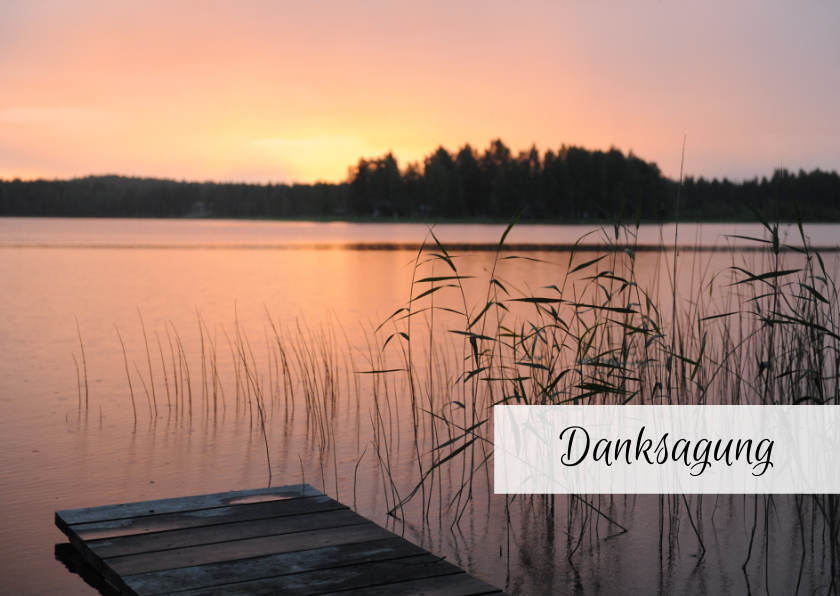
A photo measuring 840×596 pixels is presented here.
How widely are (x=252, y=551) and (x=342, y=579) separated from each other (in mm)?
441

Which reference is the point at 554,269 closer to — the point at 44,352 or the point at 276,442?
the point at 44,352

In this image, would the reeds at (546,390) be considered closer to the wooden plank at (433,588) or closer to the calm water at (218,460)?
the calm water at (218,460)

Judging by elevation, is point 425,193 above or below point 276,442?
above

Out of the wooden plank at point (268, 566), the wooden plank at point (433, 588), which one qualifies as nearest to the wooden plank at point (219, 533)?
the wooden plank at point (268, 566)

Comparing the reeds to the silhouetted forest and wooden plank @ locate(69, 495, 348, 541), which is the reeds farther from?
the silhouetted forest

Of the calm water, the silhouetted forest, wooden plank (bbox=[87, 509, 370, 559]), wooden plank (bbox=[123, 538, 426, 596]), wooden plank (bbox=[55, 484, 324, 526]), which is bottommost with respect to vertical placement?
the calm water

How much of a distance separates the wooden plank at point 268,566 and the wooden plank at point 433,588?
0.23 m

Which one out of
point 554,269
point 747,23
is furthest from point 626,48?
point 554,269

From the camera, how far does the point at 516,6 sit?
1588 cm

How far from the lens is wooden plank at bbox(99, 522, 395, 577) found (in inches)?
102

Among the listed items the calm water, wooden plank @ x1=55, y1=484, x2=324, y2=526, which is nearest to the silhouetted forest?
the calm water

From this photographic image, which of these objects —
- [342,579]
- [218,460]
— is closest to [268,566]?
[342,579]

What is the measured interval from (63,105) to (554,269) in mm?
30851

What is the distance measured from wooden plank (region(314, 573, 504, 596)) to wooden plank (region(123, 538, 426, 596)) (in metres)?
0.23
